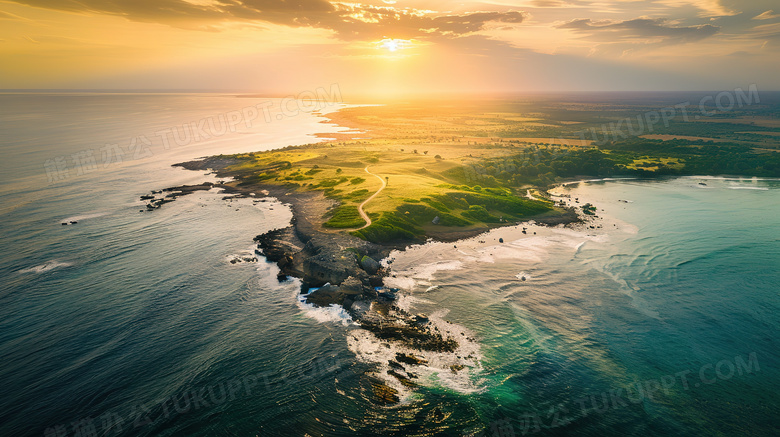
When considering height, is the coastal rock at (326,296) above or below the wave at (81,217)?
above

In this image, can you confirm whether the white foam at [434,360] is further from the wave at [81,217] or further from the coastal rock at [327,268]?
the wave at [81,217]

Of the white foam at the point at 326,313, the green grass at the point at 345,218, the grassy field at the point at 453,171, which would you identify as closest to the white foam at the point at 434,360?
the white foam at the point at 326,313

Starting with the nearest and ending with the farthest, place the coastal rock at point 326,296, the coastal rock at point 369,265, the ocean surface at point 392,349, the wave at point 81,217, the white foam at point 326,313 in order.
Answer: the ocean surface at point 392,349 → the white foam at point 326,313 → the coastal rock at point 326,296 → the coastal rock at point 369,265 → the wave at point 81,217

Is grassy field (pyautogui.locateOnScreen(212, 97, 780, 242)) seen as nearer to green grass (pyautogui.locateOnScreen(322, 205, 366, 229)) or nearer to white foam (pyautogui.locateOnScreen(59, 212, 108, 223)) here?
green grass (pyautogui.locateOnScreen(322, 205, 366, 229))

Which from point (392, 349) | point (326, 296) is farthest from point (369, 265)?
point (392, 349)

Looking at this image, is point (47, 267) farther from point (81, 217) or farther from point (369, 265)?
point (369, 265)

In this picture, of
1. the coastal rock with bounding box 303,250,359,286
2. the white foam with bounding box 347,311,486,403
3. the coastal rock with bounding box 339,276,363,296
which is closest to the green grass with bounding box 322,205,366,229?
the coastal rock with bounding box 303,250,359,286

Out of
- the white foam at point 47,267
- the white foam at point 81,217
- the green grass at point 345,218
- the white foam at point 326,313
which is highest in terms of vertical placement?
the green grass at point 345,218
